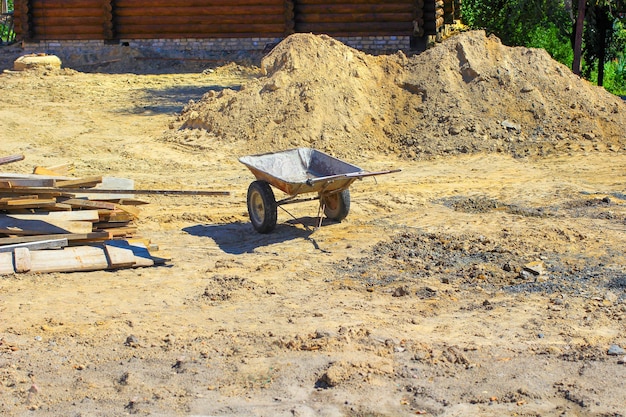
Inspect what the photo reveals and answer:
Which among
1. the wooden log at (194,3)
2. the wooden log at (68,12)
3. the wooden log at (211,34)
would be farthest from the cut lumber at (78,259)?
the wooden log at (68,12)

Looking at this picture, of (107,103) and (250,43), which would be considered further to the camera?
(250,43)

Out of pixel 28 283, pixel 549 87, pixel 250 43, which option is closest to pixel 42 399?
pixel 28 283

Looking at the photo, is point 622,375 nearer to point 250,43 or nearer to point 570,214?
point 570,214

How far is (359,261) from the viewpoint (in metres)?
8.74

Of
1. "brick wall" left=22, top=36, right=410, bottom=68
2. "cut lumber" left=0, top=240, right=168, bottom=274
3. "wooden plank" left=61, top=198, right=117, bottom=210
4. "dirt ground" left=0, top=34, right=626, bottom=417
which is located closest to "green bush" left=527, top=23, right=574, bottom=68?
"brick wall" left=22, top=36, right=410, bottom=68

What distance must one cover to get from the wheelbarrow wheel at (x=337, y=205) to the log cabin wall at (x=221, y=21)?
41.9 ft

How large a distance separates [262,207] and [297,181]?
0.66 meters

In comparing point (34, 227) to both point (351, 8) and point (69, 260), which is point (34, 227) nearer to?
point (69, 260)

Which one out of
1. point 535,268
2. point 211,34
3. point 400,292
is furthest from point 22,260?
point 211,34

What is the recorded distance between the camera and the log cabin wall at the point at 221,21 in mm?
22297

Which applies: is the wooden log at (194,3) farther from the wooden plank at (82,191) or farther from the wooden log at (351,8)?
the wooden plank at (82,191)

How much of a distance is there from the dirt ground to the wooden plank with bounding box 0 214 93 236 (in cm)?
58

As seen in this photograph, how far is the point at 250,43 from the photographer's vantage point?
23.2 m

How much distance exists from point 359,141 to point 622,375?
28.6 feet
